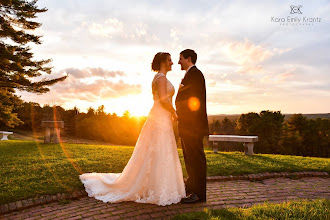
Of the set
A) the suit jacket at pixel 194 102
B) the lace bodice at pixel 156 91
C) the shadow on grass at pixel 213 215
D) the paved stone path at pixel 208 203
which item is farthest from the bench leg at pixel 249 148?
the shadow on grass at pixel 213 215

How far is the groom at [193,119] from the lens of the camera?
4664 mm

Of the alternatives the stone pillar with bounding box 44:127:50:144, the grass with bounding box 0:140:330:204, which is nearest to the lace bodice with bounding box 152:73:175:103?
the grass with bounding box 0:140:330:204

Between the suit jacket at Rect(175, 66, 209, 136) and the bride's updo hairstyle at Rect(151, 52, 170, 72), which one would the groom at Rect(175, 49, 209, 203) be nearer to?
the suit jacket at Rect(175, 66, 209, 136)

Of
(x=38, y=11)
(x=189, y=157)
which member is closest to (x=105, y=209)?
(x=189, y=157)

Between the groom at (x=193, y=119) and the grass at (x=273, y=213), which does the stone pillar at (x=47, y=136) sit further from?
the grass at (x=273, y=213)

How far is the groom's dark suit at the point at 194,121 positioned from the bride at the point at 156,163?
0.93 feet

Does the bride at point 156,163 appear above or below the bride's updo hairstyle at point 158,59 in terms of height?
below

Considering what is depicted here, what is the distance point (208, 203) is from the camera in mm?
4734

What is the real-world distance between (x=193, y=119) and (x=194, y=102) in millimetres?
331

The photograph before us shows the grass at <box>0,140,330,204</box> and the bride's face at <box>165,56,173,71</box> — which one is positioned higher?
the bride's face at <box>165,56,173,71</box>

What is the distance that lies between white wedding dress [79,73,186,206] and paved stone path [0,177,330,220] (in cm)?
19

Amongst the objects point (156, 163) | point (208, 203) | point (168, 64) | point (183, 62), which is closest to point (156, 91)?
point (168, 64)

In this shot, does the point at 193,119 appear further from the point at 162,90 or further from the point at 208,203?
the point at 208,203

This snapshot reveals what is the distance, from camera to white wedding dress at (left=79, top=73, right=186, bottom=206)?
4.70 m
